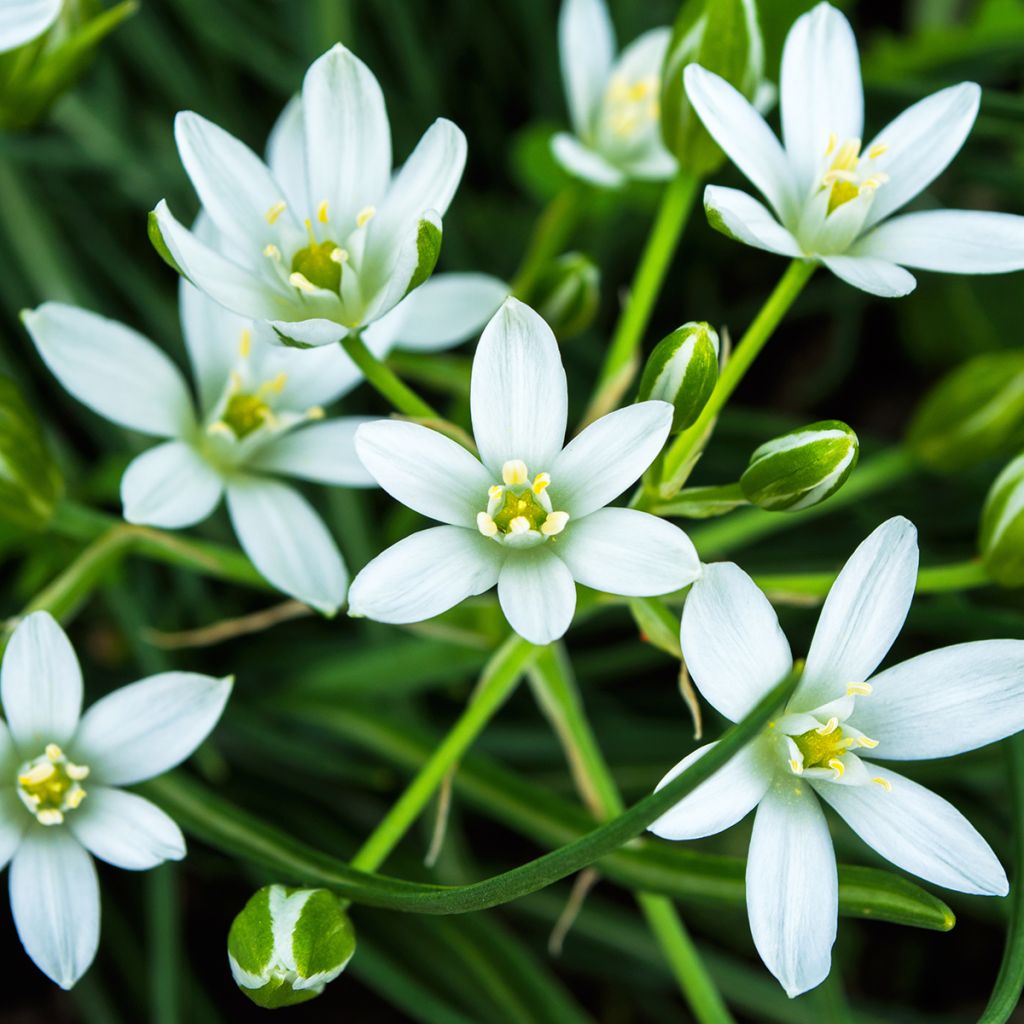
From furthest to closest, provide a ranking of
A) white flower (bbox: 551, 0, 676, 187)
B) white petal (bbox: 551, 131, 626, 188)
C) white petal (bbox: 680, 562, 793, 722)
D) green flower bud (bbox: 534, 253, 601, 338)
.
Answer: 1. white flower (bbox: 551, 0, 676, 187)
2. white petal (bbox: 551, 131, 626, 188)
3. green flower bud (bbox: 534, 253, 601, 338)
4. white petal (bbox: 680, 562, 793, 722)

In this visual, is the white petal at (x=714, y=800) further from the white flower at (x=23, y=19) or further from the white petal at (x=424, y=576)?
the white flower at (x=23, y=19)

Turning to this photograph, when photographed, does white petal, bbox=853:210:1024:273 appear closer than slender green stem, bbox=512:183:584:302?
Yes

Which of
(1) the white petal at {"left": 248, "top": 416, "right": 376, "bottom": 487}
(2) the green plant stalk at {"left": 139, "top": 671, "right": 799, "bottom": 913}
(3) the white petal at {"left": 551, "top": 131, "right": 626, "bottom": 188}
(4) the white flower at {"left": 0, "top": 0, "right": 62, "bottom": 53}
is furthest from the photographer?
(3) the white petal at {"left": 551, "top": 131, "right": 626, "bottom": 188}

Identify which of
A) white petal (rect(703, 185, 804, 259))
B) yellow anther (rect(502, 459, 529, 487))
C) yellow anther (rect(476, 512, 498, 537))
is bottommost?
yellow anther (rect(476, 512, 498, 537))

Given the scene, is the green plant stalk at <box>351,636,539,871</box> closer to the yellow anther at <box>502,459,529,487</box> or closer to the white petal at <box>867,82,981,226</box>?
the yellow anther at <box>502,459,529,487</box>

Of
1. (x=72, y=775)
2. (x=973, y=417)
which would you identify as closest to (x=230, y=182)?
(x=72, y=775)

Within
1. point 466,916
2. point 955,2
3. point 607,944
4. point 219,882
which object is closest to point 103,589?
point 219,882

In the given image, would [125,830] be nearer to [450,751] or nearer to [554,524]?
[450,751]

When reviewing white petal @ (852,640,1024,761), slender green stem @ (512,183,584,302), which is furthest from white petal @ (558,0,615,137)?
white petal @ (852,640,1024,761)
